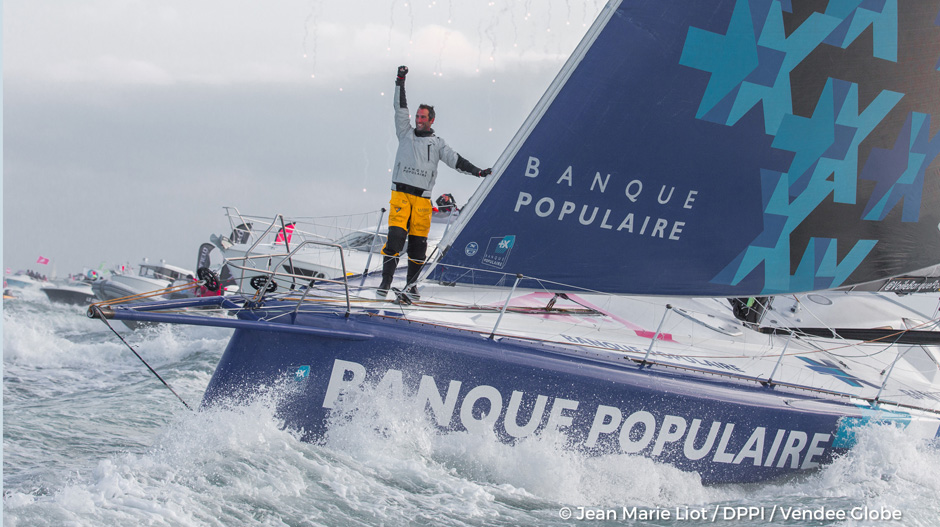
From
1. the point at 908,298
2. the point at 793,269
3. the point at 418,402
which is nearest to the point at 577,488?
the point at 418,402

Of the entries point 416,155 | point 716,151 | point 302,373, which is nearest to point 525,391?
point 302,373

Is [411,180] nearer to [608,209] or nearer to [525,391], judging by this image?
[608,209]

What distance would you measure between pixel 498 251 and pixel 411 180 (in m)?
0.74

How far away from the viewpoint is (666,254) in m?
5.10

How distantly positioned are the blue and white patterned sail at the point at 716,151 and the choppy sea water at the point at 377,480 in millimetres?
1314

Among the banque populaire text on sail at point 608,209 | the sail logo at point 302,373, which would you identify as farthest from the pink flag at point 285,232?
the banque populaire text on sail at point 608,209

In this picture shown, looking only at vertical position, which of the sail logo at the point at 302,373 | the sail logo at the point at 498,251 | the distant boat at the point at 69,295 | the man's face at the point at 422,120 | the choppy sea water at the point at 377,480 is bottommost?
the distant boat at the point at 69,295

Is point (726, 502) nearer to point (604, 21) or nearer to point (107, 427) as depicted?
point (604, 21)

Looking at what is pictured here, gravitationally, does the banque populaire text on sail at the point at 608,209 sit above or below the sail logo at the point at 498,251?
above

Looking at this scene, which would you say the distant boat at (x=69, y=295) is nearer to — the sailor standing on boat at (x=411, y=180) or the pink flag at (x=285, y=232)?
the pink flag at (x=285, y=232)

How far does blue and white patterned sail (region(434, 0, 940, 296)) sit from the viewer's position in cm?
471

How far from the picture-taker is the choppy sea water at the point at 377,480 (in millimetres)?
3180

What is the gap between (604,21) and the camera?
4621 mm

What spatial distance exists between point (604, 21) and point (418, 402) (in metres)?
2.65
